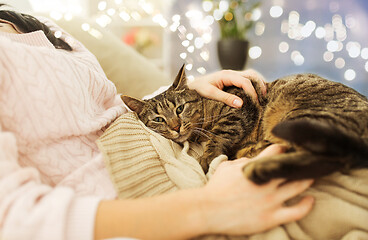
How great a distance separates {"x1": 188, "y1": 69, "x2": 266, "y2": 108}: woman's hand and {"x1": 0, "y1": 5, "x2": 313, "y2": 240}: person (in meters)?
0.47

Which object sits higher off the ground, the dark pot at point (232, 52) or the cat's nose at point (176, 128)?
the dark pot at point (232, 52)

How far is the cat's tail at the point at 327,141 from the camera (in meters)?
0.61

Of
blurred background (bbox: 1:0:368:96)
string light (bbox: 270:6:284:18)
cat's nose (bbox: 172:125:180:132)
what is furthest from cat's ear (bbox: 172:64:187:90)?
string light (bbox: 270:6:284:18)

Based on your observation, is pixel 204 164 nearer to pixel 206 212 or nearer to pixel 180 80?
pixel 206 212

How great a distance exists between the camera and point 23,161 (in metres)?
0.74

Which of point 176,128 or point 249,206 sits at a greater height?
point 249,206

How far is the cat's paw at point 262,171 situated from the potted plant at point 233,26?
2941 mm

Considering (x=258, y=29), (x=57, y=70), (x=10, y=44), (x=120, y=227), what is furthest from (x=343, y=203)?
(x=258, y=29)

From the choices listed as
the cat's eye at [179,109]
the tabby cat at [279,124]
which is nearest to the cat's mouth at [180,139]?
the tabby cat at [279,124]

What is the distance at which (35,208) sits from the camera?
21.8 inches

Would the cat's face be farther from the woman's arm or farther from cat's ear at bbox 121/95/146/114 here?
the woman's arm

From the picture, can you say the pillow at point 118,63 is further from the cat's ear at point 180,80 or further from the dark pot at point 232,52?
the dark pot at point 232,52

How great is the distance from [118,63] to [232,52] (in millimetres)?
2036

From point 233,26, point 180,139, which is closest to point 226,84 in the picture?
point 180,139
